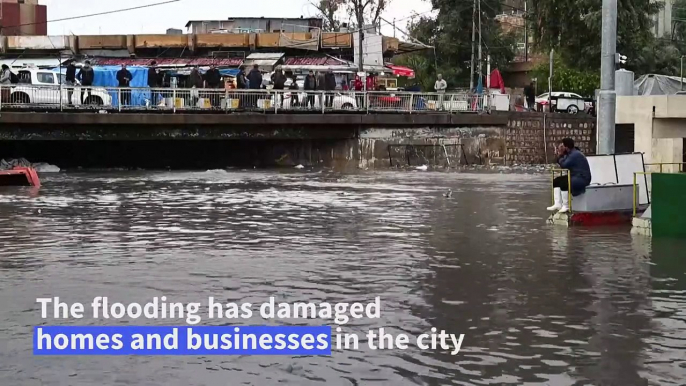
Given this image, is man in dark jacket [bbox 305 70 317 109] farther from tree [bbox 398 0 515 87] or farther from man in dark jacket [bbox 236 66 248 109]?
Answer: tree [bbox 398 0 515 87]

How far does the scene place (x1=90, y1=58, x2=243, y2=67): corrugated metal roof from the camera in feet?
145

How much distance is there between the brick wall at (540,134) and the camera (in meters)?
36.8

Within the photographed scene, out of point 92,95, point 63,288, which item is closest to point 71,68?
point 92,95

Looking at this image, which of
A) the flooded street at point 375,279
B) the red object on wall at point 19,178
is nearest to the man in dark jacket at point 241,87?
the red object on wall at point 19,178

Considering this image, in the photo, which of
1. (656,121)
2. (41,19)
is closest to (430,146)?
(656,121)

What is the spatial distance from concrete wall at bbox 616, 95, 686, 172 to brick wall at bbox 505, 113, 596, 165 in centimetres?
1601

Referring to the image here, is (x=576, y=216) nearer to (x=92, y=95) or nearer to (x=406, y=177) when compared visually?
(x=406, y=177)

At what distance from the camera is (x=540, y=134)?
37281mm

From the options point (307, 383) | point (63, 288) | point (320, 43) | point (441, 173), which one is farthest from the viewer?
point (320, 43)

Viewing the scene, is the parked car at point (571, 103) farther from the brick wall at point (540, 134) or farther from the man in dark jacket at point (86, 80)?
the man in dark jacket at point (86, 80)

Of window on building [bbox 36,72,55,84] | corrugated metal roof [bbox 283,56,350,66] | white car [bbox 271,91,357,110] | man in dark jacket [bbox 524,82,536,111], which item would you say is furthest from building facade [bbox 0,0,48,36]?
man in dark jacket [bbox 524,82,536,111]

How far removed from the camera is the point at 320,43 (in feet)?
149

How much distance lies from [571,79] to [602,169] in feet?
129

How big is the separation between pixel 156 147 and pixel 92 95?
5.45m
